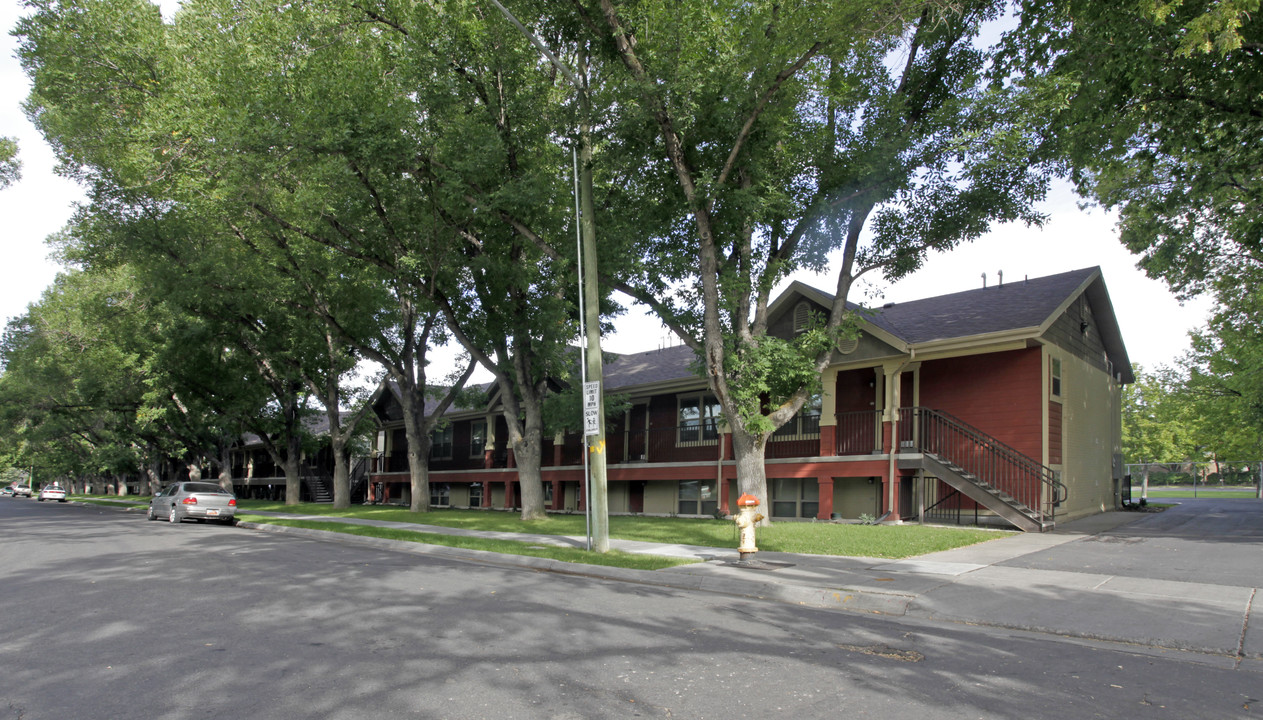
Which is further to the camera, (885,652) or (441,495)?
(441,495)

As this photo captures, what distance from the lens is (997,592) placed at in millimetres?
8703

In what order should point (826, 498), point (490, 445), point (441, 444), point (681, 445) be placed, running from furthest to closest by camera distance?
point (441, 444)
point (490, 445)
point (681, 445)
point (826, 498)

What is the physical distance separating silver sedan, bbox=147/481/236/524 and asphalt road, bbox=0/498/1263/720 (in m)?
16.0

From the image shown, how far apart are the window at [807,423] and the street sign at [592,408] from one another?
9.57m

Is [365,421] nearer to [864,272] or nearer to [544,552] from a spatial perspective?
[544,552]

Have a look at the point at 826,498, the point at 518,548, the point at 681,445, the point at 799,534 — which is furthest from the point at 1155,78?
the point at 681,445

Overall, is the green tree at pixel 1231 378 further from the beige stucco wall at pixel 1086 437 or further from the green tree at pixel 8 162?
the green tree at pixel 8 162

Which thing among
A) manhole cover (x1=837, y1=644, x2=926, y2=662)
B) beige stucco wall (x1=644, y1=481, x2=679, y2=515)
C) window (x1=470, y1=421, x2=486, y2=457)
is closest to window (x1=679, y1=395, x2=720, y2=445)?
beige stucco wall (x1=644, y1=481, x2=679, y2=515)

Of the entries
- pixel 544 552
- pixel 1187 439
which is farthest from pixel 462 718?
pixel 1187 439

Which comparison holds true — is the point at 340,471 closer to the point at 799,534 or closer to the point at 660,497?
the point at 660,497

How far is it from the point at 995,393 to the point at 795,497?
6.21m

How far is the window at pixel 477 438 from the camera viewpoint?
34.2 meters

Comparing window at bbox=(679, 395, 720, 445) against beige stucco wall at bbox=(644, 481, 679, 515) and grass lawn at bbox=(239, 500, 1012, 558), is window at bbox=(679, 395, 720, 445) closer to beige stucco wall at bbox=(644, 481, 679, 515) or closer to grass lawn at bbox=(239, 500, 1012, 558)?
beige stucco wall at bbox=(644, 481, 679, 515)

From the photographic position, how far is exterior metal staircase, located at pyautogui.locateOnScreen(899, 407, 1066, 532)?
1591 cm
